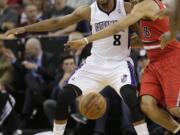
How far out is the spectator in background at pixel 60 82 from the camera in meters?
11.0

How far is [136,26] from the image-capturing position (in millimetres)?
8438

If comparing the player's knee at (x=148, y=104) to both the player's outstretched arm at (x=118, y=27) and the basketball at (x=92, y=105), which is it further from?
the player's outstretched arm at (x=118, y=27)

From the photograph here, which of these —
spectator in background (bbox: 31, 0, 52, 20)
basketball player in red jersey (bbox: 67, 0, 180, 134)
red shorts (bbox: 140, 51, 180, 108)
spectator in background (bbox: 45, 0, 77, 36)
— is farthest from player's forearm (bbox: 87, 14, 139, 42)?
spectator in background (bbox: 31, 0, 52, 20)

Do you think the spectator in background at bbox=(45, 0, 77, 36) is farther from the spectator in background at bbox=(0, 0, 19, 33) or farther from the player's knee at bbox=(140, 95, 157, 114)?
the player's knee at bbox=(140, 95, 157, 114)

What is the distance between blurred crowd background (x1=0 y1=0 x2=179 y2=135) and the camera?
10844 mm

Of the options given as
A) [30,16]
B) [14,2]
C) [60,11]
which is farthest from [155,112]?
[14,2]

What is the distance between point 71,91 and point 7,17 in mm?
5614

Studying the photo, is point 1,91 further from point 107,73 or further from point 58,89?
point 107,73

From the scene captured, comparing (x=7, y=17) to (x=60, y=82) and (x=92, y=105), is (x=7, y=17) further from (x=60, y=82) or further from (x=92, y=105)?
(x=92, y=105)

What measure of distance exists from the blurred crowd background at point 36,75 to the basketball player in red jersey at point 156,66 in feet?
8.71

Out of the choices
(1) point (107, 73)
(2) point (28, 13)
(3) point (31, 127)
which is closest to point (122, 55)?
(1) point (107, 73)

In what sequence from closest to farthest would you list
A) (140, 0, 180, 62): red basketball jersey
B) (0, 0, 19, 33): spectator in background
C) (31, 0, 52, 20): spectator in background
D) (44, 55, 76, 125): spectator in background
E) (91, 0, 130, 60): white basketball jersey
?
1. (140, 0, 180, 62): red basketball jersey
2. (91, 0, 130, 60): white basketball jersey
3. (44, 55, 76, 125): spectator in background
4. (0, 0, 19, 33): spectator in background
5. (31, 0, 52, 20): spectator in background

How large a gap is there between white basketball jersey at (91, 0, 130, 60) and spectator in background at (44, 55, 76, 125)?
257 cm

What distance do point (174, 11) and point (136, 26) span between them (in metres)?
3.99
